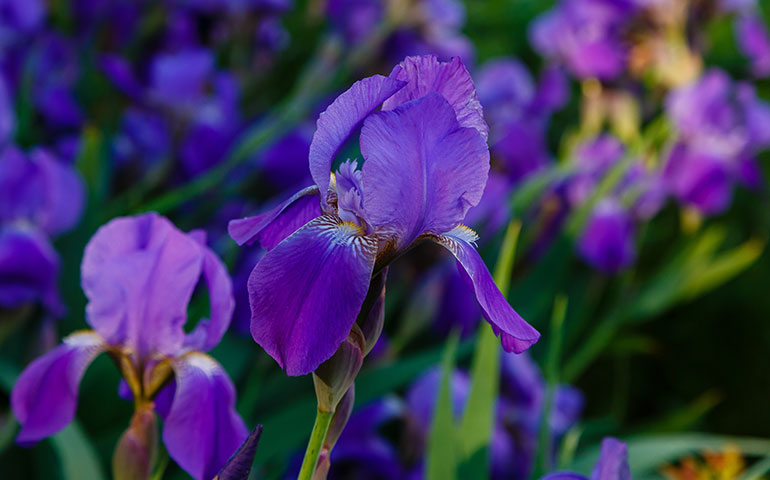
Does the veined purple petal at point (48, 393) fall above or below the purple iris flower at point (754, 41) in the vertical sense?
above

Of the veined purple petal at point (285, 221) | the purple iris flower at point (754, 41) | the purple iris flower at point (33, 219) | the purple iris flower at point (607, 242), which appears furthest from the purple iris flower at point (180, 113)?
the purple iris flower at point (754, 41)

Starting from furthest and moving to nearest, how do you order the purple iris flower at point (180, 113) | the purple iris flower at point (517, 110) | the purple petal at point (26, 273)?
the purple iris flower at point (517, 110)
the purple iris flower at point (180, 113)
the purple petal at point (26, 273)

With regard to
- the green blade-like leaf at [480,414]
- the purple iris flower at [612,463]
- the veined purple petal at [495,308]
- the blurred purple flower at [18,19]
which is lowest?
the green blade-like leaf at [480,414]

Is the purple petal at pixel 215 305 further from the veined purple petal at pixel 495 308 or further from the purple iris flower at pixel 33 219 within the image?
the purple iris flower at pixel 33 219

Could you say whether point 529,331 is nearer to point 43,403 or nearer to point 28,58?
point 43,403

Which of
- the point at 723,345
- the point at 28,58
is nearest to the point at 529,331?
the point at 28,58

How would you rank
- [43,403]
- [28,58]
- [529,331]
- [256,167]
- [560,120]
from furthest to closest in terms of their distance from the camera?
[560,120] < [28,58] < [256,167] < [43,403] < [529,331]
